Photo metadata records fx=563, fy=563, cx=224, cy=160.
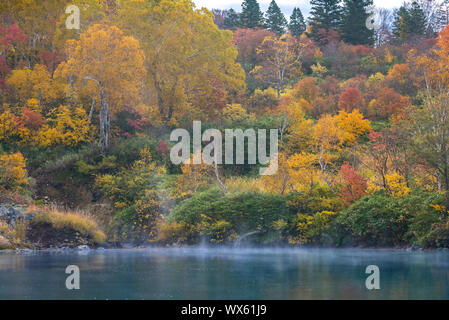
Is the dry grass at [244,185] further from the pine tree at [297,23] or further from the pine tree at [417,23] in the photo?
the pine tree at [297,23]

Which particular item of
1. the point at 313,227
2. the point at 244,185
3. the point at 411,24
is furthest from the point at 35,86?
the point at 411,24

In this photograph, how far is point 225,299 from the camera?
1155 cm

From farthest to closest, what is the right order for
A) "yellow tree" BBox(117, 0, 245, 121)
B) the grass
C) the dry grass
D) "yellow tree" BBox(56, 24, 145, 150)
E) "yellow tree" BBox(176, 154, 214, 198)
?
1. "yellow tree" BBox(117, 0, 245, 121)
2. "yellow tree" BBox(56, 24, 145, 150)
3. "yellow tree" BBox(176, 154, 214, 198)
4. the dry grass
5. the grass

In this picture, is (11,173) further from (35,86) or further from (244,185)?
(244,185)

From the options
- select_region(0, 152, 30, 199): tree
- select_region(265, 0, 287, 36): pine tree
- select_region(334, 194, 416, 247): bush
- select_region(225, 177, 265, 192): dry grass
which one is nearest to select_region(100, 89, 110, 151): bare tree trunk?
select_region(0, 152, 30, 199): tree

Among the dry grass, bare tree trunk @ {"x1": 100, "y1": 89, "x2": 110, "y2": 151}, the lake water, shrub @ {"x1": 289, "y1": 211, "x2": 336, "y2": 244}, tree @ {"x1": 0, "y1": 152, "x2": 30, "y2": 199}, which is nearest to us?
the lake water

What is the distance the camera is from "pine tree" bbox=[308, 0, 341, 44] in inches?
2371

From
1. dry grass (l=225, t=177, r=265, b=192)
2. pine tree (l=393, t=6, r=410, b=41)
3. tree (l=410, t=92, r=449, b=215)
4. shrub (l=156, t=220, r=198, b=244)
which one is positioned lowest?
shrub (l=156, t=220, r=198, b=244)

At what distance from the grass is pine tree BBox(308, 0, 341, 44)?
4090cm

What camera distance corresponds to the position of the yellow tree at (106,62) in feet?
102

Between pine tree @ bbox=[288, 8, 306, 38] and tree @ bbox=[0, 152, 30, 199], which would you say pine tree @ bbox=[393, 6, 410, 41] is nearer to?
pine tree @ bbox=[288, 8, 306, 38]

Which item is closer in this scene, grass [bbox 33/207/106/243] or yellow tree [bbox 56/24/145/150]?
grass [bbox 33/207/106/243]

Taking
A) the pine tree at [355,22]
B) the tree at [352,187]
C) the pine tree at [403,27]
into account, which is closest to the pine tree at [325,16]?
the pine tree at [355,22]

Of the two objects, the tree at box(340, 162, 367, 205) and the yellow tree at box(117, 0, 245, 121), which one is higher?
the yellow tree at box(117, 0, 245, 121)
